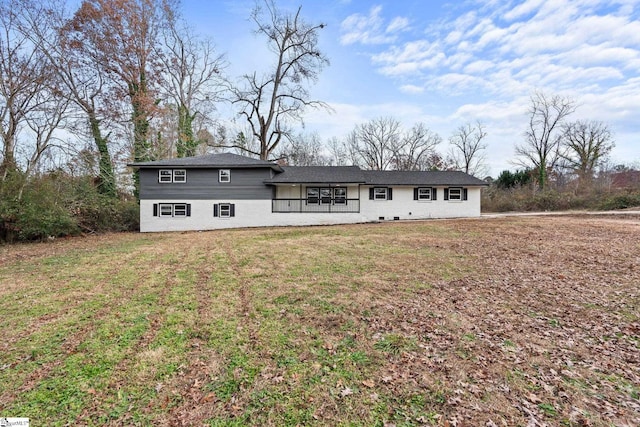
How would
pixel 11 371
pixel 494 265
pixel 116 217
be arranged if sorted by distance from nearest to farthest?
pixel 11 371 < pixel 494 265 < pixel 116 217

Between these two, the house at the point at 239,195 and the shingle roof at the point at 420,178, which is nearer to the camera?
the house at the point at 239,195

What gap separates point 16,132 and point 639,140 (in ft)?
176

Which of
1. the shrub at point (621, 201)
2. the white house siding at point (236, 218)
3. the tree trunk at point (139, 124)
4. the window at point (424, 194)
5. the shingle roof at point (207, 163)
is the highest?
the tree trunk at point (139, 124)

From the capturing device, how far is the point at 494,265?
8.72 m

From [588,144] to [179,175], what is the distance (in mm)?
43757

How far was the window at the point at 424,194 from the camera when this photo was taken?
23844 mm

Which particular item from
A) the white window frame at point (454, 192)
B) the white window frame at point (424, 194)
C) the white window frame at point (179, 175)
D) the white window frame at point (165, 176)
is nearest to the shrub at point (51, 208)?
the white window frame at point (165, 176)

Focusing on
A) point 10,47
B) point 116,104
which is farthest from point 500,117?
point 10,47

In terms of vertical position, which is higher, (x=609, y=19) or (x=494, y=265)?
(x=609, y=19)

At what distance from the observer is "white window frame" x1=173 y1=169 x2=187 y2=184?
20791 mm

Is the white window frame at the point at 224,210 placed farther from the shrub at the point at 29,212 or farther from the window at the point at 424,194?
the window at the point at 424,194

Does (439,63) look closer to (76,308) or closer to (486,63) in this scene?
(486,63)

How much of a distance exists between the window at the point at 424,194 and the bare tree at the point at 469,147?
70.9ft

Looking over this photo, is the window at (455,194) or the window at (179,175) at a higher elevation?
the window at (179,175)
